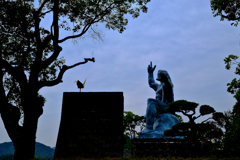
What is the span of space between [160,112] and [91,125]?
27.9 feet

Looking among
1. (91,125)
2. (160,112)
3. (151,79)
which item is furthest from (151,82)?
(91,125)

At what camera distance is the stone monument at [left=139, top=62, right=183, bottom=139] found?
17.8 meters

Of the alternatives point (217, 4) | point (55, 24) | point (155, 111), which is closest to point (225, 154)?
point (155, 111)

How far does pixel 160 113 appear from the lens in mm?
19141

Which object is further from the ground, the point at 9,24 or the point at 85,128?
the point at 9,24

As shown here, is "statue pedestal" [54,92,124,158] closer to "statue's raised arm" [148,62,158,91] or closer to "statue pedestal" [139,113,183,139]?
"statue pedestal" [139,113,183,139]

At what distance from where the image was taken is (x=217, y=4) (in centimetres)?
1445

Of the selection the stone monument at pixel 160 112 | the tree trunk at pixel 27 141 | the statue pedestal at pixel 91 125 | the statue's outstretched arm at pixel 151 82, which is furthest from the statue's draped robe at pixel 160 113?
the tree trunk at pixel 27 141

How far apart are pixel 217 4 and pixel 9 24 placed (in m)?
A: 12.6

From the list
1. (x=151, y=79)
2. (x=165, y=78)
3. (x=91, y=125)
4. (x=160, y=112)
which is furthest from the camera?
(x=151, y=79)

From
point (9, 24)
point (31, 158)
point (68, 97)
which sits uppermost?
point (9, 24)

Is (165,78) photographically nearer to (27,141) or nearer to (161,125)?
(161,125)

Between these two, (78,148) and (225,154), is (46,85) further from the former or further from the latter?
(225,154)

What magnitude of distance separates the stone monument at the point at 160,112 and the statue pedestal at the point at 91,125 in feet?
19.7
